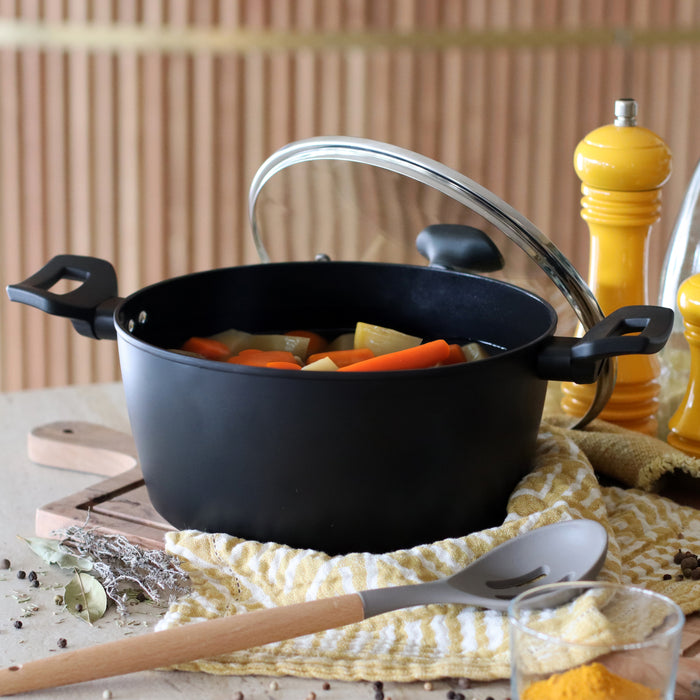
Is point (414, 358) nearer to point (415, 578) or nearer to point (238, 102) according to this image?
point (415, 578)

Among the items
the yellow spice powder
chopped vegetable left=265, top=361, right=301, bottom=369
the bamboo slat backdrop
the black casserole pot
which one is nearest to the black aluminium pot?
the black casserole pot

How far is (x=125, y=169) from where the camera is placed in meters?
2.70

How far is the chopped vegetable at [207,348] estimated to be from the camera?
102 cm

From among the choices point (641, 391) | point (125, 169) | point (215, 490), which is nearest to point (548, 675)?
point (215, 490)

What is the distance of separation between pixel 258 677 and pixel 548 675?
0.22 metres

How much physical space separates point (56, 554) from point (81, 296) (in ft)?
0.80

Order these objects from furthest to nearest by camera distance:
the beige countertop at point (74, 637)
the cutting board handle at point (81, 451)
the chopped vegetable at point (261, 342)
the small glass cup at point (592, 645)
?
the cutting board handle at point (81, 451) < the chopped vegetable at point (261, 342) < the beige countertop at point (74, 637) < the small glass cup at point (592, 645)

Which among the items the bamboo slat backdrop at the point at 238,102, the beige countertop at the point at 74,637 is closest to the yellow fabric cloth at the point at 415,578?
the beige countertop at the point at 74,637

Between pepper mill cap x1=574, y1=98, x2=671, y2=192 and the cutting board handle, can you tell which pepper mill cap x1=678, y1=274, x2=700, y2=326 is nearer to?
pepper mill cap x1=574, y1=98, x2=671, y2=192

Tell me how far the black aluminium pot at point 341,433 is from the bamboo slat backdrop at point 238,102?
1.80 metres

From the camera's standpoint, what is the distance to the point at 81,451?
3.82 feet

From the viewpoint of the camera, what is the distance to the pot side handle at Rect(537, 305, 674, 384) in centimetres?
83

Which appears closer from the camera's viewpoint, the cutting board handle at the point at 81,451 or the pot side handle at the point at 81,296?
the pot side handle at the point at 81,296

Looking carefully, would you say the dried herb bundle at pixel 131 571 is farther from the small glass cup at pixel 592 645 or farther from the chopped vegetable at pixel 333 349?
the small glass cup at pixel 592 645
